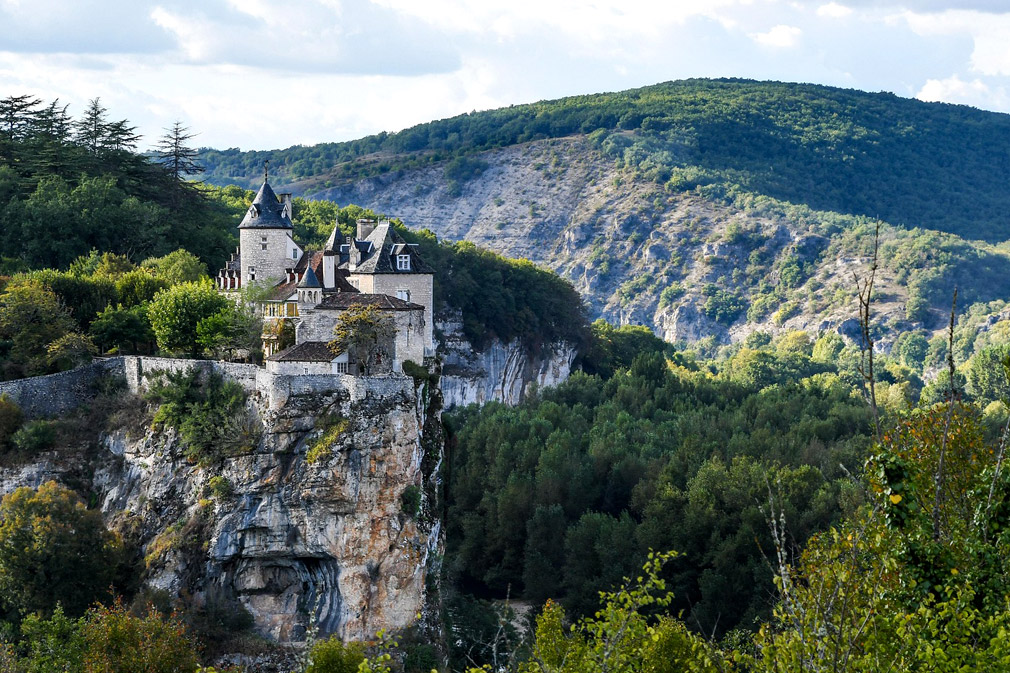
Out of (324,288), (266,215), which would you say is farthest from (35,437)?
(266,215)

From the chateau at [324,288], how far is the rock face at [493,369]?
151 feet

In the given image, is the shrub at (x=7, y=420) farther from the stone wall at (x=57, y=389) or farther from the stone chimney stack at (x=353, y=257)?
the stone chimney stack at (x=353, y=257)

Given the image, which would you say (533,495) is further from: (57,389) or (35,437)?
(35,437)

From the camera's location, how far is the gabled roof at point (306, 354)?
5428cm

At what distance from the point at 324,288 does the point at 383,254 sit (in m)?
3.76

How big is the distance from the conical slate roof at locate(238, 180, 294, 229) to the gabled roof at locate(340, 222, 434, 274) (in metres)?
3.15

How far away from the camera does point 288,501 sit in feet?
179

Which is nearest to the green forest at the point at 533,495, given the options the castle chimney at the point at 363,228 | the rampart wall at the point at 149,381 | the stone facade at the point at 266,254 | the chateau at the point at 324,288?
the rampart wall at the point at 149,381

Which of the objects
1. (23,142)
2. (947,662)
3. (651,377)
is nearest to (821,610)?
(947,662)

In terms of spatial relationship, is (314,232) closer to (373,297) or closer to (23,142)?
(23,142)

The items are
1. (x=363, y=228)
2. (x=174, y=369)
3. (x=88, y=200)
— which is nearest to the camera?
(x=174, y=369)

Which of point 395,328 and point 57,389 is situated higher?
point 395,328

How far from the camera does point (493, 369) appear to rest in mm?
116250

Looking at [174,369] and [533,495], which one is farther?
[533,495]
